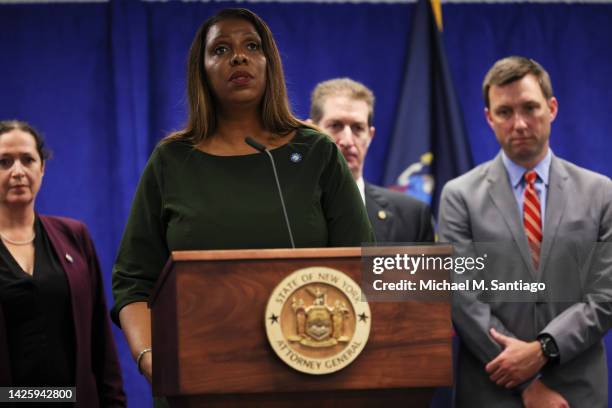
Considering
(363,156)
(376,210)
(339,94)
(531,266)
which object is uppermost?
(339,94)

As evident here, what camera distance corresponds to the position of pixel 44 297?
3.38 m

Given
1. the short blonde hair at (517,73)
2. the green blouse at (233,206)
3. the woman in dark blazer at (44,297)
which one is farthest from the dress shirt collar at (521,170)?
the woman in dark blazer at (44,297)

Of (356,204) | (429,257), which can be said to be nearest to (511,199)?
(356,204)

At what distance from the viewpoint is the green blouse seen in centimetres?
207

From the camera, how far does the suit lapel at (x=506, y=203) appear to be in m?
3.29

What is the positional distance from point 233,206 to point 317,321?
520mm

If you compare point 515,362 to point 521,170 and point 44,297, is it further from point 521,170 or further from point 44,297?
point 44,297

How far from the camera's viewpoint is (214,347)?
5.43 feet

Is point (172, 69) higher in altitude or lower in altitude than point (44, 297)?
higher

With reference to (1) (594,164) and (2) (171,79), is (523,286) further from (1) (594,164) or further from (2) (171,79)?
(2) (171,79)

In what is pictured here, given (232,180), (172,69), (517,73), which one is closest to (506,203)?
(517,73)

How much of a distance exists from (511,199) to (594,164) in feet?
6.36

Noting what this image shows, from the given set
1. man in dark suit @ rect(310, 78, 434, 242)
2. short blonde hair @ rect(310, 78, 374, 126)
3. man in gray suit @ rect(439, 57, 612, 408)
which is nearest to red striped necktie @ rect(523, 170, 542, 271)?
man in gray suit @ rect(439, 57, 612, 408)

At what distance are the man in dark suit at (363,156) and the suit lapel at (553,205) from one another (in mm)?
639
